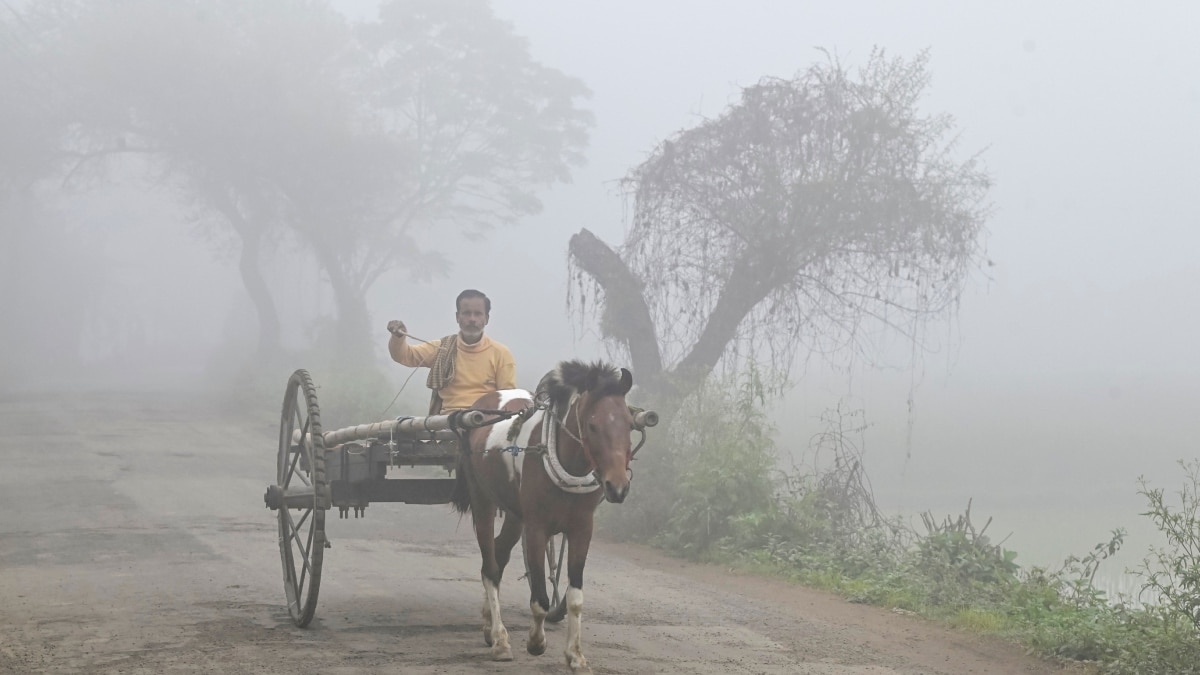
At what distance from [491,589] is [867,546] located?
6.16 metres

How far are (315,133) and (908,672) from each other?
32079 millimetres

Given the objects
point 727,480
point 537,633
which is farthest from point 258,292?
point 537,633

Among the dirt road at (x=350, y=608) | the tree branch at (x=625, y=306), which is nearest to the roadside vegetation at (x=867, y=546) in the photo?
the dirt road at (x=350, y=608)

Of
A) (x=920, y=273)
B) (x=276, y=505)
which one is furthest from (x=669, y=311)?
(x=276, y=505)

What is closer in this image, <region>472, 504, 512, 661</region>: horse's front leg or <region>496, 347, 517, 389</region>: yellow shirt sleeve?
<region>472, 504, 512, 661</region>: horse's front leg

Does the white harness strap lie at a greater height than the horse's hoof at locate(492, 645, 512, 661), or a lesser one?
greater

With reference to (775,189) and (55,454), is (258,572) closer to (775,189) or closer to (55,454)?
(775,189)

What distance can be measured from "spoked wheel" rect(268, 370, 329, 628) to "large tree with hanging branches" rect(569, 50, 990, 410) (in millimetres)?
7135

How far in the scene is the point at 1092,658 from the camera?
25.6 feet

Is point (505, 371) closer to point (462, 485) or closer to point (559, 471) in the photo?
point (462, 485)

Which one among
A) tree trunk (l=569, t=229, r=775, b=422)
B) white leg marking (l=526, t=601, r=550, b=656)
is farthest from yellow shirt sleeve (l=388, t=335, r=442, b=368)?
tree trunk (l=569, t=229, r=775, b=422)

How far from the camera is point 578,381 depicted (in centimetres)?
645

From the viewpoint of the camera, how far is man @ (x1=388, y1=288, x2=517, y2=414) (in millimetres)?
8008

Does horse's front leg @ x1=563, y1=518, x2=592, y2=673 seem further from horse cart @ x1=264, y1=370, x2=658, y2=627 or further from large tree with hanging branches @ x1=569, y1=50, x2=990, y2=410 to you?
large tree with hanging branches @ x1=569, y1=50, x2=990, y2=410
